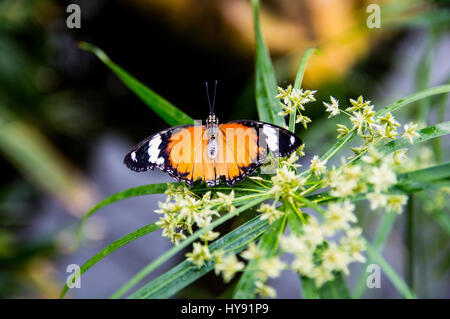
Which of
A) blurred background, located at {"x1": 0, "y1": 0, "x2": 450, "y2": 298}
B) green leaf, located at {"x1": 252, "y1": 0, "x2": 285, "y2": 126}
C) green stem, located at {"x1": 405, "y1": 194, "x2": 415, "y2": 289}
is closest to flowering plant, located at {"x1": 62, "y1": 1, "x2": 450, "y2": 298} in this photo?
green leaf, located at {"x1": 252, "y1": 0, "x2": 285, "y2": 126}

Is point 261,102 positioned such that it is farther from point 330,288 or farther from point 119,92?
point 119,92

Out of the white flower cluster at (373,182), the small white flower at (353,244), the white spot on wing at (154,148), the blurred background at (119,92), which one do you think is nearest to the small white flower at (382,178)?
the white flower cluster at (373,182)

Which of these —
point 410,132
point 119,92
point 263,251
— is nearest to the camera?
point 263,251

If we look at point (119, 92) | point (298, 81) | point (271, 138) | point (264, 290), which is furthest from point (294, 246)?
point (119, 92)

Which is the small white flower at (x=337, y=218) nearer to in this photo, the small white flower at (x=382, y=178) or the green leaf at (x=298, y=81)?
the small white flower at (x=382, y=178)
